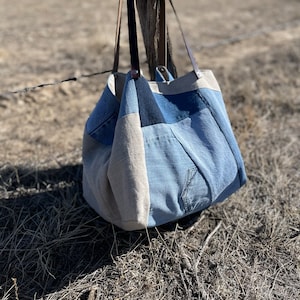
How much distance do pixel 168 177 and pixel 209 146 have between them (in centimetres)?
24

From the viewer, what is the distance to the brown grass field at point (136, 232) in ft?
6.70

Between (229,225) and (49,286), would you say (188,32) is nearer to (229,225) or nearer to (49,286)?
(229,225)

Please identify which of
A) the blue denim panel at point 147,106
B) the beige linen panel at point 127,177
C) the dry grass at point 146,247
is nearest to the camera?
the beige linen panel at point 127,177

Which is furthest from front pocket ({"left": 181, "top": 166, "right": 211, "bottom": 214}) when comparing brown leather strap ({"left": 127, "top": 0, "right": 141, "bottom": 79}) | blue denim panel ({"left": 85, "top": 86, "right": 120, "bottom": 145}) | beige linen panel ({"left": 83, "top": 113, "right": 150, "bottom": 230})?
brown leather strap ({"left": 127, "top": 0, "right": 141, "bottom": 79})

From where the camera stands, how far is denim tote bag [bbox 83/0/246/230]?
6.00 ft

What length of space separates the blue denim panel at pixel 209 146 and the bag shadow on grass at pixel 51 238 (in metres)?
0.38

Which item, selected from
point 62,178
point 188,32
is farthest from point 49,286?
point 188,32

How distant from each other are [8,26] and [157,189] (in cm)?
430

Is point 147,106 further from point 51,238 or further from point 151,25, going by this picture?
point 51,238

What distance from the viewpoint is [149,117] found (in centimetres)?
191

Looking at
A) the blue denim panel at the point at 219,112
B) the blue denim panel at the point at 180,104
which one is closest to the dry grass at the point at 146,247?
the blue denim panel at the point at 219,112

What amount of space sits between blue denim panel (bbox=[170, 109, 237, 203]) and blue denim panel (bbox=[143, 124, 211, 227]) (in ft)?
0.15

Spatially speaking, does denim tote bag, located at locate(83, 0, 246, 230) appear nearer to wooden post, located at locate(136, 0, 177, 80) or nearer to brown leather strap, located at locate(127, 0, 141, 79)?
brown leather strap, located at locate(127, 0, 141, 79)

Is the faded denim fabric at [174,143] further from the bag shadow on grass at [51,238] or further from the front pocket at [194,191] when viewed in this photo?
the bag shadow on grass at [51,238]
